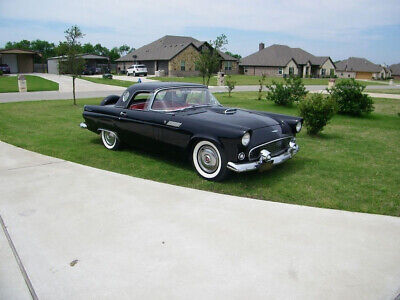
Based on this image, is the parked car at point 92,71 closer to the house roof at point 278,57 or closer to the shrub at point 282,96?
the house roof at point 278,57

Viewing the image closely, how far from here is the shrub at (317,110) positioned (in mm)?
7820

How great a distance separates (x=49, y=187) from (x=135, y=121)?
185 cm

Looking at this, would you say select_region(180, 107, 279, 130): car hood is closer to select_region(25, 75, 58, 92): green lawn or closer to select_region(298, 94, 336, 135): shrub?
select_region(298, 94, 336, 135): shrub

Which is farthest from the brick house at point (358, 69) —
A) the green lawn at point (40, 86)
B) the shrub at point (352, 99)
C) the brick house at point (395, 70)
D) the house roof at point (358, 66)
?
the shrub at point (352, 99)

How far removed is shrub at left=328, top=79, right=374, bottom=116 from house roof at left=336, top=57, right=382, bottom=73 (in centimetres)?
7451

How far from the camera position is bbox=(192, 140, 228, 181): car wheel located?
479cm

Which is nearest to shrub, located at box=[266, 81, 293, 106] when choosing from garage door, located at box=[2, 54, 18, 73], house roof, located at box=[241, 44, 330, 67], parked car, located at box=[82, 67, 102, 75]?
parked car, located at box=[82, 67, 102, 75]

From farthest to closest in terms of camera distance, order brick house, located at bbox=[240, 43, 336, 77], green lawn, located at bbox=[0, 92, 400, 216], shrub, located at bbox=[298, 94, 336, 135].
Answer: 1. brick house, located at bbox=[240, 43, 336, 77]
2. shrub, located at bbox=[298, 94, 336, 135]
3. green lawn, located at bbox=[0, 92, 400, 216]

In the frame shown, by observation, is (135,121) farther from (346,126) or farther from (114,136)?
(346,126)


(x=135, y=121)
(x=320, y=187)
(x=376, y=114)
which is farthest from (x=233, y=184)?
(x=376, y=114)

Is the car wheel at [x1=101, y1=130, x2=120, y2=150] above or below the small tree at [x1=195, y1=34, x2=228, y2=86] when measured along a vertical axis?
below

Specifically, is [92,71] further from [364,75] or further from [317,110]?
[364,75]

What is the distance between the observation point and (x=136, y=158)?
6.24m

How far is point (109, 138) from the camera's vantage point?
22.3ft
